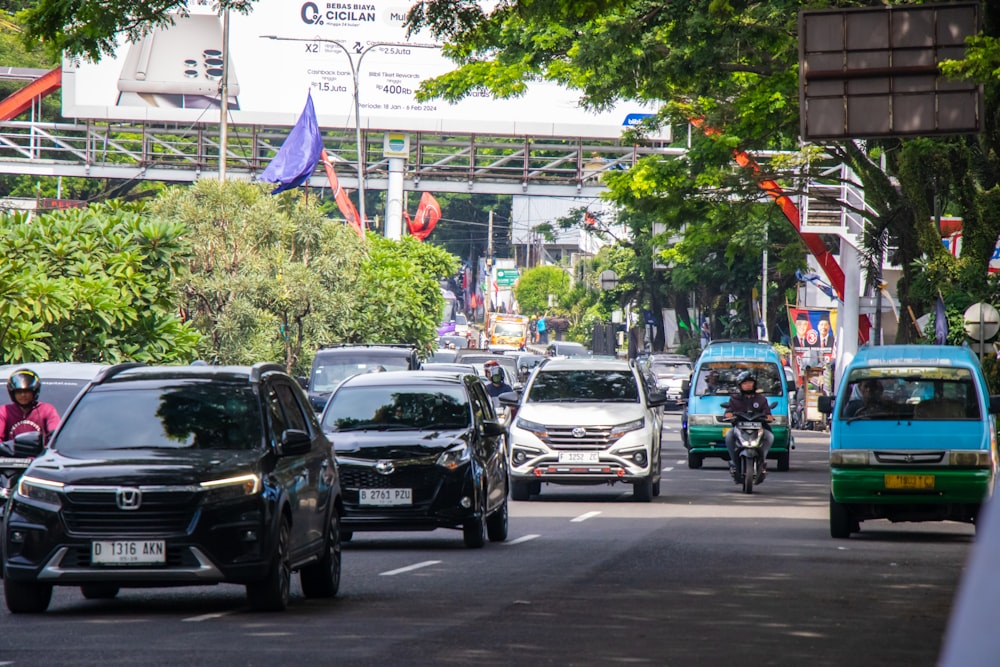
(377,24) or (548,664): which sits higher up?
(377,24)

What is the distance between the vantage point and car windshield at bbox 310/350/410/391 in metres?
30.3

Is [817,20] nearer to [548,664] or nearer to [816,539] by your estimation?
[816,539]

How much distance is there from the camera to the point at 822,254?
150 ft

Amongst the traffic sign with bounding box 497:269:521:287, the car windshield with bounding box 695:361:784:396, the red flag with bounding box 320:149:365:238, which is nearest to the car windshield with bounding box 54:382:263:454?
the car windshield with bounding box 695:361:784:396

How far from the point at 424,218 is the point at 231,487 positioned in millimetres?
72515

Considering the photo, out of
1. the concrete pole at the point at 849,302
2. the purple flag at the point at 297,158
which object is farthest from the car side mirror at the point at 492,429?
the concrete pole at the point at 849,302

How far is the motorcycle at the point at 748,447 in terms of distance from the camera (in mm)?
26109

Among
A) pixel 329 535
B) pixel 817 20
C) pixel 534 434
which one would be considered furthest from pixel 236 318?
pixel 329 535

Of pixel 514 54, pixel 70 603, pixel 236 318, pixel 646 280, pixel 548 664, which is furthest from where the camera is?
pixel 646 280

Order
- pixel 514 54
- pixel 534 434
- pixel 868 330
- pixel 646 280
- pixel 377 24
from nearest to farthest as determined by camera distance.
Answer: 1. pixel 534 434
2. pixel 514 54
3. pixel 868 330
4. pixel 377 24
5. pixel 646 280

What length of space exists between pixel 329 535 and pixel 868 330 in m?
47.5

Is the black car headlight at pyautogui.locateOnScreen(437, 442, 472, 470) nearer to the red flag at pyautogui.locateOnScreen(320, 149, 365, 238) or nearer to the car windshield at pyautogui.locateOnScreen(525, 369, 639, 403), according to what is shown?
the car windshield at pyautogui.locateOnScreen(525, 369, 639, 403)

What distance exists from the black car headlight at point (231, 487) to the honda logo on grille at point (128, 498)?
40 cm

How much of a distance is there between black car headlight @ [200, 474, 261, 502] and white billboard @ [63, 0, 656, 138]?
5296 centimetres
